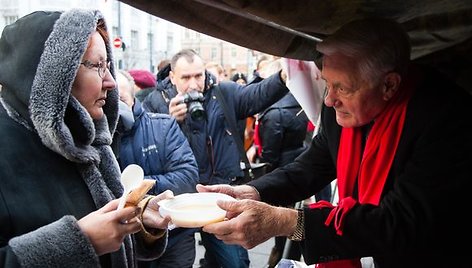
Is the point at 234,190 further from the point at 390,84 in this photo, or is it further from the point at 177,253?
the point at 177,253

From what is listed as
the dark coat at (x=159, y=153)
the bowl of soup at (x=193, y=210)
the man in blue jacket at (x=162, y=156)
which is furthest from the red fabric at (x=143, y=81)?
the bowl of soup at (x=193, y=210)

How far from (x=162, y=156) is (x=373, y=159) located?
152cm

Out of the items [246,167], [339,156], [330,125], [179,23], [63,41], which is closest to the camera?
[63,41]

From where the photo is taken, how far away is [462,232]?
1577 millimetres

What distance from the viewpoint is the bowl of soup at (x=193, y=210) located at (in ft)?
4.80

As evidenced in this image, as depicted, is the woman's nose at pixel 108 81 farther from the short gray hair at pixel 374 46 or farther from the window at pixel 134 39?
the window at pixel 134 39

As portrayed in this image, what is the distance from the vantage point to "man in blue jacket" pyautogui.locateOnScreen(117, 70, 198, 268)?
2.81m

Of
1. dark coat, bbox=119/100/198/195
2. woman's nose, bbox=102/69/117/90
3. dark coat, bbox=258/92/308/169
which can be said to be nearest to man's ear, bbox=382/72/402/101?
woman's nose, bbox=102/69/117/90

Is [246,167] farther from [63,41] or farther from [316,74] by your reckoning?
[63,41]

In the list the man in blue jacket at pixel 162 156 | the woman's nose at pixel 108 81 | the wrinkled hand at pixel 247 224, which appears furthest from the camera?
the man in blue jacket at pixel 162 156

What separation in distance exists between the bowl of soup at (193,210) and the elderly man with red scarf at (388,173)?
37 millimetres

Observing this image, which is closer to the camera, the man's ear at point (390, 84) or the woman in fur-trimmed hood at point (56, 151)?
the woman in fur-trimmed hood at point (56, 151)

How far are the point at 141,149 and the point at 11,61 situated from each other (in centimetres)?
138

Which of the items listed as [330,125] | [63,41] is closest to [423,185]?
[330,125]
